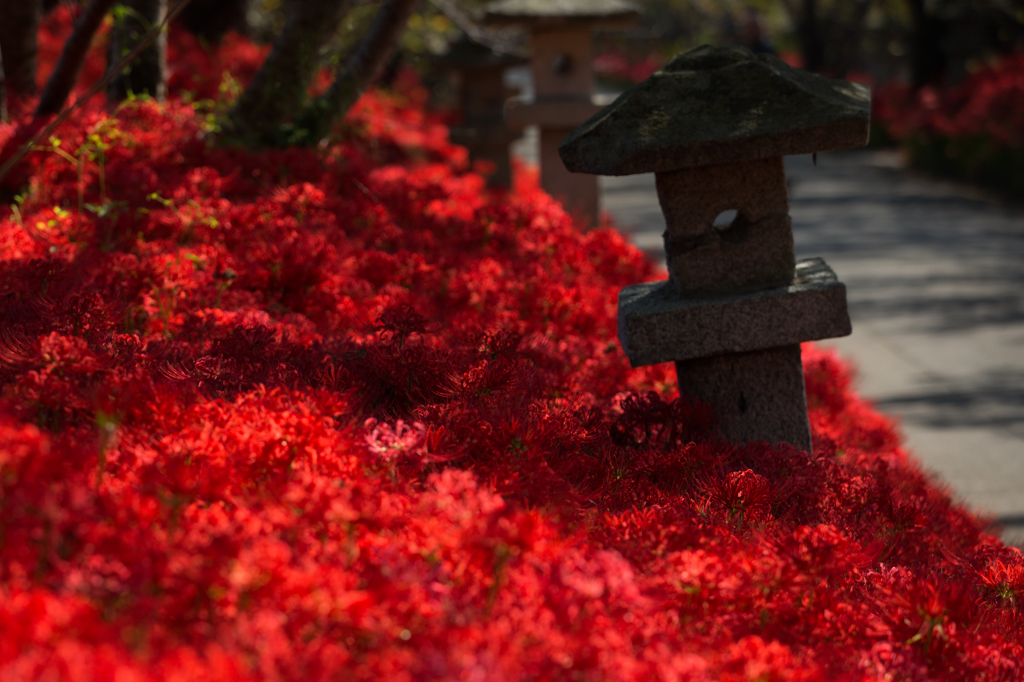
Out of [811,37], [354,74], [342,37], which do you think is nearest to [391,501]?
[354,74]

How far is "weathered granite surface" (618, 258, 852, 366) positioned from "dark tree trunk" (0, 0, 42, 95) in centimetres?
409

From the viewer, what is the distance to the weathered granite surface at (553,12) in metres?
8.43

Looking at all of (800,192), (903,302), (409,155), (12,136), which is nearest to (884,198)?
(800,192)

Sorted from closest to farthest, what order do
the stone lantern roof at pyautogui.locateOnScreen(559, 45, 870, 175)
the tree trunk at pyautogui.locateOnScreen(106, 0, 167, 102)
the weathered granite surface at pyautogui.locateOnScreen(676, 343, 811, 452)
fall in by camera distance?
1. the stone lantern roof at pyautogui.locateOnScreen(559, 45, 870, 175)
2. the weathered granite surface at pyautogui.locateOnScreen(676, 343, 811, 452)
3. the tree trunk at pyautogui.locateOnScreen(106, 0, 167, 102)

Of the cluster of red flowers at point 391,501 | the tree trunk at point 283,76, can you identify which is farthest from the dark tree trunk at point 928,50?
the cluster of red flowers at point 391,501

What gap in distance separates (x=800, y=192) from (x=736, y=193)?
44.7ft

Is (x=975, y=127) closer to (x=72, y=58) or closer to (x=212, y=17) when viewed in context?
(x=212, y=17)

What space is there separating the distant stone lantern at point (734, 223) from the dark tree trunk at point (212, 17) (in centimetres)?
781

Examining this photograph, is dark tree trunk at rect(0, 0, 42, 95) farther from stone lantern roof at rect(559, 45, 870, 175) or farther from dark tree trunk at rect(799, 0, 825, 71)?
dark tree trunk at rect(799, 0, 825, 71)

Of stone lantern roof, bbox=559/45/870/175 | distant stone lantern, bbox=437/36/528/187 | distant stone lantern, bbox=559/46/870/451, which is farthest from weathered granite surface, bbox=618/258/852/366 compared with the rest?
distant stone lantern, bbox=437/36/528/187

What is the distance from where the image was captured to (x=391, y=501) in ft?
6.36

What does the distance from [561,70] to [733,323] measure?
6259mm

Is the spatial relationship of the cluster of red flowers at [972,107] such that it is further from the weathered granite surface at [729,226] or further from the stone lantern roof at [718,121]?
the stone lantern roof at [718,121]

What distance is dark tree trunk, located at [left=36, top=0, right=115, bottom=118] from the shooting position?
4367mm
